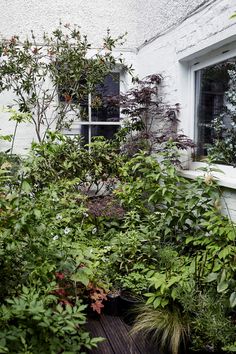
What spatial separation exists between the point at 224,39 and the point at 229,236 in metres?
1.94

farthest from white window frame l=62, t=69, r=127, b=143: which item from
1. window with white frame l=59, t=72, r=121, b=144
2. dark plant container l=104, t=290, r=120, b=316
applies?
dark plant container l=104, t=290, r=120, b=316

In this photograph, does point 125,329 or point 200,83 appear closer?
point 125,329

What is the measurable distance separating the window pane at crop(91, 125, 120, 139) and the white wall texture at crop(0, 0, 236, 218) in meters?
0.95

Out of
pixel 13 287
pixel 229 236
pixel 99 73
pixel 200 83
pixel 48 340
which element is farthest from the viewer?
pixel 99 73

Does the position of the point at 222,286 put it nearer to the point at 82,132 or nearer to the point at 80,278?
the point at 80,278

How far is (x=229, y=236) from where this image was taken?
2.93 m

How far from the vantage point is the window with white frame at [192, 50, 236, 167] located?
12.7ft

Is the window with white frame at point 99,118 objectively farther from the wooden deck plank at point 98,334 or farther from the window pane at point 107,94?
the wooden deck plank at point 98,334

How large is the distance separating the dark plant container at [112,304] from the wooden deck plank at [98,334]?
0.56 ft

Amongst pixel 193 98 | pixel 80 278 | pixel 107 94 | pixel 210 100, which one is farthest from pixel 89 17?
pixel 80 278

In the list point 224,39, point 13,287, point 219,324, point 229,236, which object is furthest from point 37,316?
point 224,39

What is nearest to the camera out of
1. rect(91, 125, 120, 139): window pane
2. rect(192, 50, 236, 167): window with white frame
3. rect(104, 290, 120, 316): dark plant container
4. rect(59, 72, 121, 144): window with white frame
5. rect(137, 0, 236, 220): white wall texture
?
rect(104, 290, 120, 316): dark plant container

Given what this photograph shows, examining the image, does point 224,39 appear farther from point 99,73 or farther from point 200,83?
point 99,73

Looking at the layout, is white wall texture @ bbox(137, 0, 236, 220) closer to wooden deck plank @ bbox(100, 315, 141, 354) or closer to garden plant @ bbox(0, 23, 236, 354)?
garden plant @ bbox(0, 23, 236, 354)
